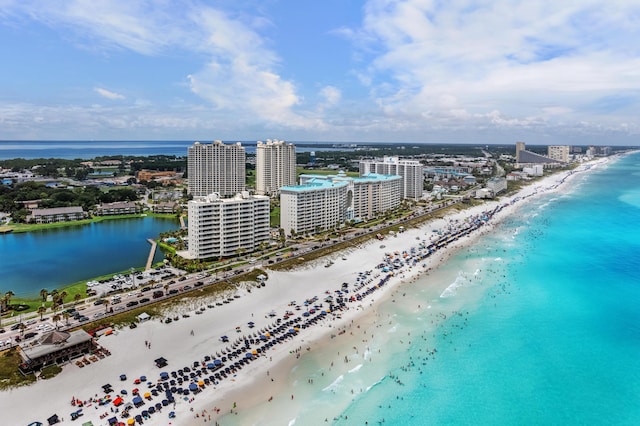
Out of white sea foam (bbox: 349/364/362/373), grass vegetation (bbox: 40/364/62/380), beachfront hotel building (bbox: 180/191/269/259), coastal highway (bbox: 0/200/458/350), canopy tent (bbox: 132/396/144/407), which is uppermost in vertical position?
beachfront hotel building (bbox: 180/191/269/259)

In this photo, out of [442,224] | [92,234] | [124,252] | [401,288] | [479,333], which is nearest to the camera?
[479,333]

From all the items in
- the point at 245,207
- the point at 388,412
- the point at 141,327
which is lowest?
the point at 388,412

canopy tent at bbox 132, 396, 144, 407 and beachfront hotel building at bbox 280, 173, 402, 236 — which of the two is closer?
canopy tent at bbox 132, 396, 144, 407

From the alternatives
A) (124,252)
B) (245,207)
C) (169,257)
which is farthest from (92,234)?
(245,207)

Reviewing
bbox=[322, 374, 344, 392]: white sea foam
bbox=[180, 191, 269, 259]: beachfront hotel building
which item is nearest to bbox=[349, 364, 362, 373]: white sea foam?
bbox=[322, 374, 344, 392]: white sea foam

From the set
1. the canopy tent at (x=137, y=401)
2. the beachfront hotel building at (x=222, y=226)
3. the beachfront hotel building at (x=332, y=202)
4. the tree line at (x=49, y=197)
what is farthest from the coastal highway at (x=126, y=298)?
the tree line at (x=49, y=197)

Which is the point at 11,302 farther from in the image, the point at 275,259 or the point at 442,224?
the point at 442,224

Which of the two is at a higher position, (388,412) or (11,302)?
(11,302)

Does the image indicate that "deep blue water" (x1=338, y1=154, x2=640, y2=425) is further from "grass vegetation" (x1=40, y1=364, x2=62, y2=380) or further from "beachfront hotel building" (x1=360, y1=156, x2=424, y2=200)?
"beachfront hotel building" (x1=360, y1=156, x2=424, y2=200)
